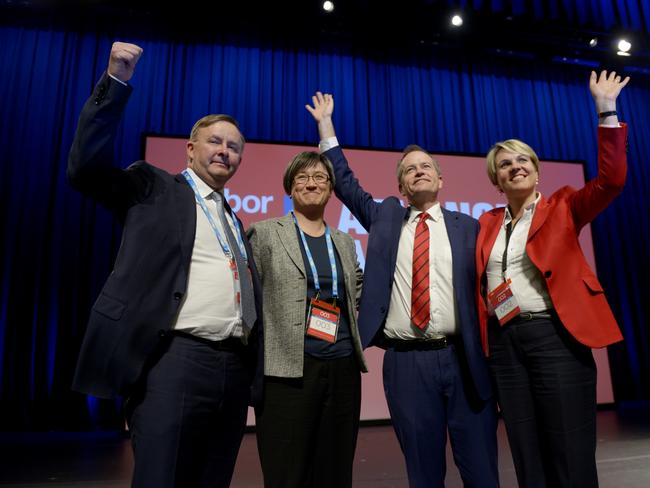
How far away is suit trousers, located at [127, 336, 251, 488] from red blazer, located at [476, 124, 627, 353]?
0.91 metres

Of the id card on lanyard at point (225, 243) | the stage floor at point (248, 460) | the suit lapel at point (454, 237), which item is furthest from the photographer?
the stage floor at point (248, 460)

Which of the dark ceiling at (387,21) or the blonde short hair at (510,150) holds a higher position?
the dark ceiling at (387,21)

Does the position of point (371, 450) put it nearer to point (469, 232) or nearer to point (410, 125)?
point (469, 232)

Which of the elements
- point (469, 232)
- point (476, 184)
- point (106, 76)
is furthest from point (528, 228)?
point (476, 184)

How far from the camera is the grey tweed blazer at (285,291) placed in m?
1.53

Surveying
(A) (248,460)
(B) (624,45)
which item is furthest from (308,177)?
(B) (624,45)

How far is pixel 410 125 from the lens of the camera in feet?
18.6

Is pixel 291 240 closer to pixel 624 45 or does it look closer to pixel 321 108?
pixel 321 108

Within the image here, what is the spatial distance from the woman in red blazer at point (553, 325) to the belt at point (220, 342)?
0.86 m

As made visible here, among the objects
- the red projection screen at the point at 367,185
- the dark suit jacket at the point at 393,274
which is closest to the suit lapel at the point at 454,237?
the dark suit jacket at the point at 393,274

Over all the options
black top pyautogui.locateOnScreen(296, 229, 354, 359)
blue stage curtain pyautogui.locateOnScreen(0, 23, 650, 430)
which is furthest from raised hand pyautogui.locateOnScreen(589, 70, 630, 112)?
blue stage curtain pyautogui.locateOnScreen(0, 23, 650, 430)

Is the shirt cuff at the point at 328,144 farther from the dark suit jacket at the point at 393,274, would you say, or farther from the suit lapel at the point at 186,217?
the suit lapel at the point at 186,217

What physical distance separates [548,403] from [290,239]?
3.33ft

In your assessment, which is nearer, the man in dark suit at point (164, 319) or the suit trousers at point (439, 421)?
the man in dark suit at point (164, 319)
